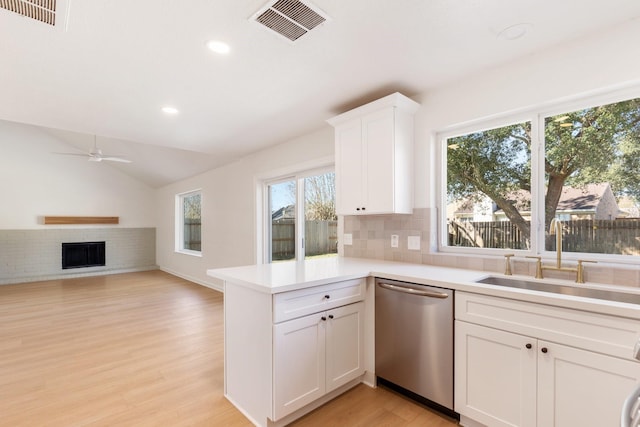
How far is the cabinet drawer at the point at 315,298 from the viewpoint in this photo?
5.90 ft

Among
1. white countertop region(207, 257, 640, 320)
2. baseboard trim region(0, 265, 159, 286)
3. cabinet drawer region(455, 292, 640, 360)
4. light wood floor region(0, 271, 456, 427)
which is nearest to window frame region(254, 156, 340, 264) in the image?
light wood floor region(0, 271, 456, 427)

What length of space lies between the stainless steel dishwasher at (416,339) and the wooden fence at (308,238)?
1.46 meters

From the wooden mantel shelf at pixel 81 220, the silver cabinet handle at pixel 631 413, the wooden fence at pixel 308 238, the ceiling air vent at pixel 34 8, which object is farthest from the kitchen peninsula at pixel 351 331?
the wooden mantel shelf at pixel 81 220

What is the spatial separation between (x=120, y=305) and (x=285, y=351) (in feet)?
13.9

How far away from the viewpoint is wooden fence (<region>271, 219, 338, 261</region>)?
3.67m

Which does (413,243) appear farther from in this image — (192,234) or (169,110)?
(192,234)

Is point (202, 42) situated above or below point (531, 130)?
above

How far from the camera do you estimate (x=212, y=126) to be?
3.47m

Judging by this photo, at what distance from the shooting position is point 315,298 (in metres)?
1.98

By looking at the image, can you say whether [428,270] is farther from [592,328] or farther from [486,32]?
[486,32]

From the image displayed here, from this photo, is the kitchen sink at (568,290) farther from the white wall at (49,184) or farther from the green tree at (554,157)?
the white wall at (49,184)

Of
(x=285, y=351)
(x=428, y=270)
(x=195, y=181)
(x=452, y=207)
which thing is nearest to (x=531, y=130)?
(x=452, y=207)

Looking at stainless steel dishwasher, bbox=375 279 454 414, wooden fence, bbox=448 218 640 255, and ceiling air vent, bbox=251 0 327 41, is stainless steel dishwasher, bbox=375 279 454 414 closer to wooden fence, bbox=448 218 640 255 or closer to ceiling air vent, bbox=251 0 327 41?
wooden fence, bbox=448 218 640 255

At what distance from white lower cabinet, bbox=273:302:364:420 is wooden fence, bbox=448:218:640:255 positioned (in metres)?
1.13
